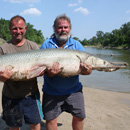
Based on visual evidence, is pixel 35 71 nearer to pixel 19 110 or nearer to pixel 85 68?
pixel 19 110

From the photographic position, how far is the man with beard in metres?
3.50

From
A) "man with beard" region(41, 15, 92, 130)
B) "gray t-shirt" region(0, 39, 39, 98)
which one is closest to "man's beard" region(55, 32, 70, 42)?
"man with beard" region(41, 15, 92, 130)

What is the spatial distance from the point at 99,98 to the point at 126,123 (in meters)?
2.68

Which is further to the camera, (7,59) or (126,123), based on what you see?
(126,123)

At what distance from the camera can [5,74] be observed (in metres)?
3.17

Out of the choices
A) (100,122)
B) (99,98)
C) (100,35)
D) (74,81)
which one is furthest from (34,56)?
(100,35)

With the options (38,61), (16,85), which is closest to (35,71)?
(38,61)

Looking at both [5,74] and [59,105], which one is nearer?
[5,74]

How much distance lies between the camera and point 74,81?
3.60 m

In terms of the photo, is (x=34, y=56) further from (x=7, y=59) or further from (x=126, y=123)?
(x=126, y=123)

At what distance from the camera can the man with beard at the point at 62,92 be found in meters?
3.50

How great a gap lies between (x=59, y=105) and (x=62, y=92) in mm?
313

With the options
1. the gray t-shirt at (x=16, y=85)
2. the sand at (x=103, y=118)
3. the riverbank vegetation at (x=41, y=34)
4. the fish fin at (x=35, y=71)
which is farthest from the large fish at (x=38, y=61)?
the riverbank vegetation at (x=41, y=34)

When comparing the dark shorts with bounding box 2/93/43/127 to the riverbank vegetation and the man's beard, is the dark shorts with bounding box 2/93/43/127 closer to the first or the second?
the man's beard
